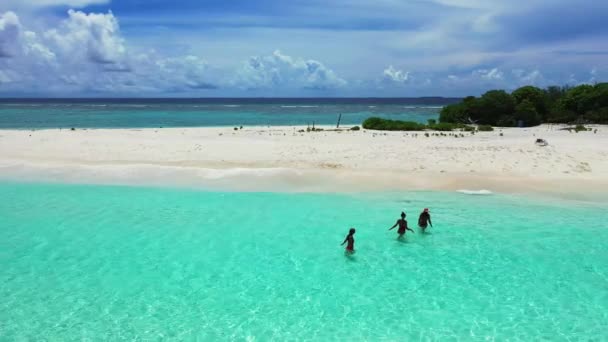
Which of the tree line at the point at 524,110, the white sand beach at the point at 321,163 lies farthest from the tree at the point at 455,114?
the white sand beach at the point at 321,163

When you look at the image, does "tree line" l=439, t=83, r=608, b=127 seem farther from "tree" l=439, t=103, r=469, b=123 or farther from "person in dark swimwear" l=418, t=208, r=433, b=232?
"person in dark swimwear" l=418, t=208, r=433, b=232

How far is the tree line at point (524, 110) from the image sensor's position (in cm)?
5516

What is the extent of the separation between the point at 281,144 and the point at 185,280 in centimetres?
2276

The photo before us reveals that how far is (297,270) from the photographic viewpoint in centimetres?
1456

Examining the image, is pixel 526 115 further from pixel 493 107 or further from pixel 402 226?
pixel 402 226

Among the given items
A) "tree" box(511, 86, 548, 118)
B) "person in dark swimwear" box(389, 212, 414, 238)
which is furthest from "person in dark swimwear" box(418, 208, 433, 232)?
"tree" box(511, 86, 548, 118)

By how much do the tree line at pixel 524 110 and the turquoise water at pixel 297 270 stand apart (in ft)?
118

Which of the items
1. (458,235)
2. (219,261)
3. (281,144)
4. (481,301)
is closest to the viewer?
(481,301)

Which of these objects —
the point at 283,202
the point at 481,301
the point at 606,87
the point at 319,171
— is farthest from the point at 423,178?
the point at 606,87

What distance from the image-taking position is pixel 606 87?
56.4 meters

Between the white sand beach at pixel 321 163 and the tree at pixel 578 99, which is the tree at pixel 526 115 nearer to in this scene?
the tree at pixel 578 99

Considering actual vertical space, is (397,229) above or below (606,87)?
below

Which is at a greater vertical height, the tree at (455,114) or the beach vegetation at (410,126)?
the tree at (455,114)

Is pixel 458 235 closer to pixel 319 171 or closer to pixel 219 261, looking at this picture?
pixel 219 261
